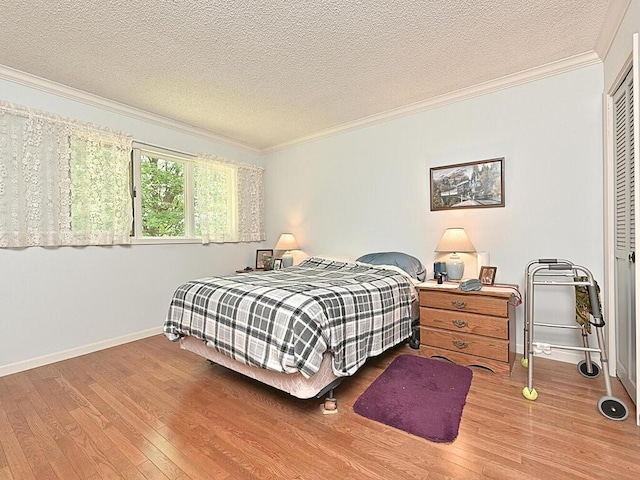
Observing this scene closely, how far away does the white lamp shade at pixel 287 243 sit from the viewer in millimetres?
4191

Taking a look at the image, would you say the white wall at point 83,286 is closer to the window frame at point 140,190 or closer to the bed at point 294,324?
the window frame at point 140,190

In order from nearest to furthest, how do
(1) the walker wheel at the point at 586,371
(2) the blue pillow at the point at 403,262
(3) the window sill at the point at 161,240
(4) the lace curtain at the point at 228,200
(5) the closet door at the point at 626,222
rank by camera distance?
1. (5) the closet door at the point at 626,222
2. (1) the walker wheel at the point at 586,371
3. (2) the blue pillow at the point at 403,262
4. (3) the window sill at the point at 161,240
5. (4) the lace curtain at the point at 228,200

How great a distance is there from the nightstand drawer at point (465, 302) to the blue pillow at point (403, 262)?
390 millimetres

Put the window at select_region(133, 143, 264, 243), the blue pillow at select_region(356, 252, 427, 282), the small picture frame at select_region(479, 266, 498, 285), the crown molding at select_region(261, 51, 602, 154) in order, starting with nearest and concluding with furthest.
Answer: the crown molding at select_region(261, 51, 602, 154), the small picture frame at select_region(479, 266, 498, 285), the blue pillow at select_region(356, 252, 427, 282), the window at select_region(133, 143, 264, 243)

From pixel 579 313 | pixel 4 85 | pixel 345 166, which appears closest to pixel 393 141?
pixel 345 166

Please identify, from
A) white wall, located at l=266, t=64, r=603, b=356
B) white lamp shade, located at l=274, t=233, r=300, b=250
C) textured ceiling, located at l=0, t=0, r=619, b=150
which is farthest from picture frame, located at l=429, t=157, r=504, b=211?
white lamp shade, located at l=274, t=233, r=300, b=250

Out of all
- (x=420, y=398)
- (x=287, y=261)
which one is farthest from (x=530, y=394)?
(x=287, y=261)

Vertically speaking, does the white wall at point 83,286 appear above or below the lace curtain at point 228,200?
below

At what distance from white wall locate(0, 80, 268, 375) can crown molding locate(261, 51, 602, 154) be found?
205cm

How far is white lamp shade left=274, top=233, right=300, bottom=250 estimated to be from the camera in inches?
165

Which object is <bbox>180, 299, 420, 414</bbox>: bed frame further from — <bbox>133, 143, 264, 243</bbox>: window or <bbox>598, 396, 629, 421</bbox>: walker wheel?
<bbox>133, 143, 264, 243</bbox>: window

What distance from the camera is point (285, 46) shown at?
2197mm

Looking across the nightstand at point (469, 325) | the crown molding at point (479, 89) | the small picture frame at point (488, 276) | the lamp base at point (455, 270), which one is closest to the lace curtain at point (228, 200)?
the crown molding at point (479, 89)

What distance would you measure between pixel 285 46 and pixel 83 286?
276cm
